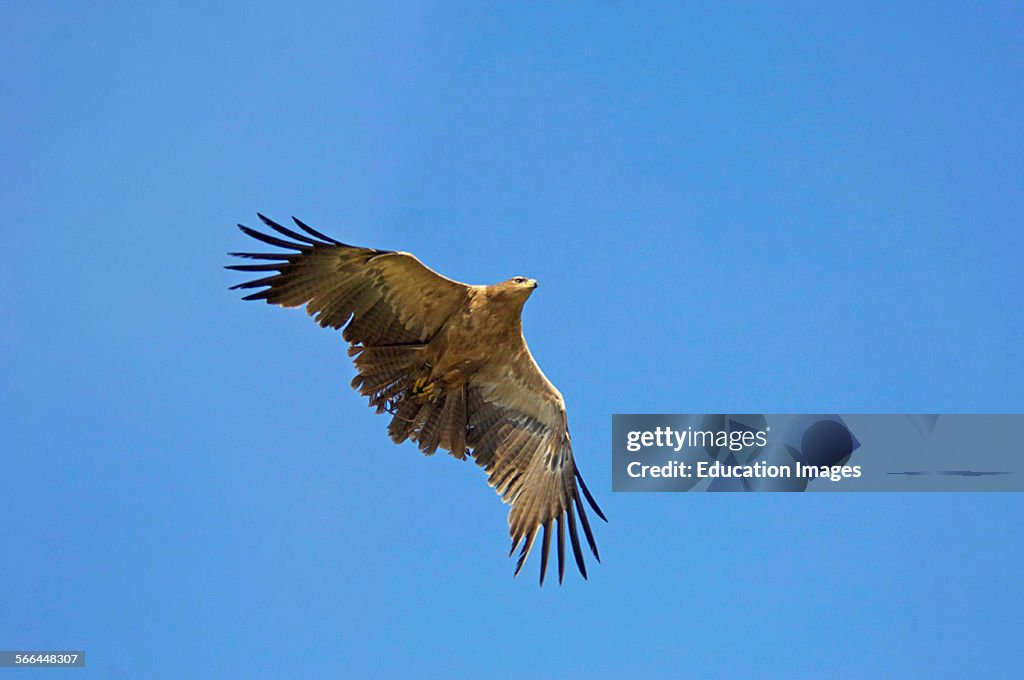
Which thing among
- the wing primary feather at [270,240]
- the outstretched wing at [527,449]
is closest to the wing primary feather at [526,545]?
the outstretched wing at [527,449]

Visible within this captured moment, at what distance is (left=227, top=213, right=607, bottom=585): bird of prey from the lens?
15984mm

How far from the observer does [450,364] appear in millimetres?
16797

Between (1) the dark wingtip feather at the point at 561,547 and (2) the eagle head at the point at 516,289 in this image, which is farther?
(1) the dark wingtip feather at the point at 561,547

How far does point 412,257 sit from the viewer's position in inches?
625

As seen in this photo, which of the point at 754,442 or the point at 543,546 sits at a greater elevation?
the point at 754,442

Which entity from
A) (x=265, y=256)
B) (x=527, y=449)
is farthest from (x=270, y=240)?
(x=527, y=449)

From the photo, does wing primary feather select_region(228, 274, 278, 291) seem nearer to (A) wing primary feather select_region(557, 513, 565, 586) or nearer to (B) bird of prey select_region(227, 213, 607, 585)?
(B) bird of prey select_region(227, 213, 607, 585)

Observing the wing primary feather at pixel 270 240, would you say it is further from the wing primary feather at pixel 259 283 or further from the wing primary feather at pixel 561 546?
the wing primary feather at pixel 561 546

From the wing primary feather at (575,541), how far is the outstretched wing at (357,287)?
2.77 m

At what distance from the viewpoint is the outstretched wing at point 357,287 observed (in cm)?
1589

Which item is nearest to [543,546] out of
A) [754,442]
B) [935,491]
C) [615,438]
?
[615,438]

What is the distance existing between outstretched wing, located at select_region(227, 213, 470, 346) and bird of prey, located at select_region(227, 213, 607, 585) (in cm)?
1

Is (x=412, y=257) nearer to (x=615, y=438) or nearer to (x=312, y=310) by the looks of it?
(x=312, y=310)

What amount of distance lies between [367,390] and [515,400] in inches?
78.6
